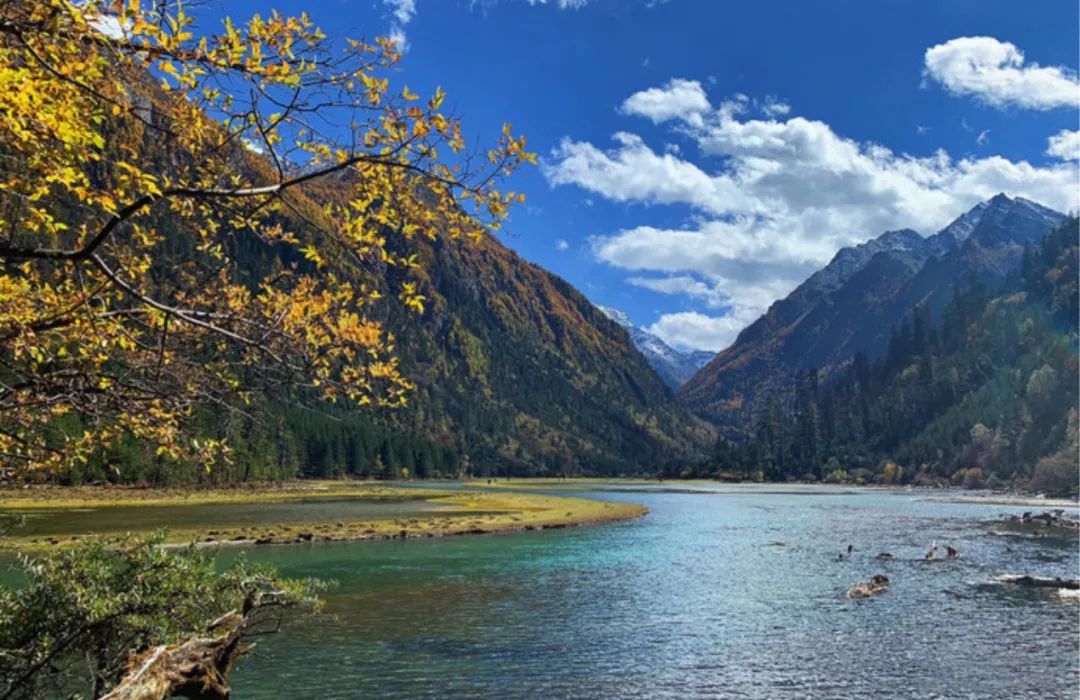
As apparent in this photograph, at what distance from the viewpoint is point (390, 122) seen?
7664 mm

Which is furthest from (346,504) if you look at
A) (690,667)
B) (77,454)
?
(77,454)

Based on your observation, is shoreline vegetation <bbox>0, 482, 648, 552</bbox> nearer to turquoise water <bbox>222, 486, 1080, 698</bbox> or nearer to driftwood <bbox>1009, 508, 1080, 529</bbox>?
turquoise water <bbox>222, 486, 1080, 698</bbox>

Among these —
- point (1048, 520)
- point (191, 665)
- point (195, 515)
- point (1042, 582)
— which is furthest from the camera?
point (1048, 520)

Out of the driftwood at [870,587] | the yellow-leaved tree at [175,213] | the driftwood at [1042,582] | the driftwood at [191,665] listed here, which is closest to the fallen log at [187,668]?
the driftwood at [191,665]

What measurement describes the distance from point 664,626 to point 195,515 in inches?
2905

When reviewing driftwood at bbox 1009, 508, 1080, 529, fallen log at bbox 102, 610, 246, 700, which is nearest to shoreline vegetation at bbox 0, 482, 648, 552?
fallen log at bbox 102, 610, 246, 700

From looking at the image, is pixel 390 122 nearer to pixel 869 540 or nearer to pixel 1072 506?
pixel 869 540

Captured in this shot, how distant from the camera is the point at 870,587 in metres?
44.0

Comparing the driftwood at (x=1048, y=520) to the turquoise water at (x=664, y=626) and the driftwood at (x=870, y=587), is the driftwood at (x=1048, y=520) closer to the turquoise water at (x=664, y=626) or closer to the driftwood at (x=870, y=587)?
the turquoise water at (x=664, y=626)

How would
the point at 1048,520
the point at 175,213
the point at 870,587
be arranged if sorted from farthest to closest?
the point at 1048,520, the point at 870,587, the point at 175,213

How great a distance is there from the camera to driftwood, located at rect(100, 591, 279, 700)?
14.1m

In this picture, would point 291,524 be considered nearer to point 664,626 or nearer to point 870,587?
point 664,626

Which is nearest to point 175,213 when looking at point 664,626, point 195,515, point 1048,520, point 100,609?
point 100,609

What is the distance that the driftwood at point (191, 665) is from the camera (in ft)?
46.3
